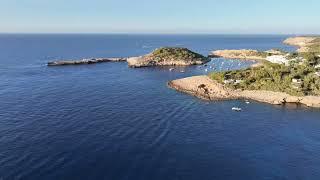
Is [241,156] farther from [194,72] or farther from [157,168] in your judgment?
[194,72]

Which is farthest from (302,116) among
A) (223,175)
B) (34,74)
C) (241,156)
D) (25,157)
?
(34,74)

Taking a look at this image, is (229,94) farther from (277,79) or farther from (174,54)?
(174,54)

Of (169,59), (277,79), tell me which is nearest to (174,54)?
(169,59)

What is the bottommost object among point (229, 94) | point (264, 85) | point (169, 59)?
point (229, 94)

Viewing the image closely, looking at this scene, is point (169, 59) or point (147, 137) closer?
point (147, 137)

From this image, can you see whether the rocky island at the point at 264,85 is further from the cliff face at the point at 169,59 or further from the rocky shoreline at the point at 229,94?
the cliff face at the point at 169,59

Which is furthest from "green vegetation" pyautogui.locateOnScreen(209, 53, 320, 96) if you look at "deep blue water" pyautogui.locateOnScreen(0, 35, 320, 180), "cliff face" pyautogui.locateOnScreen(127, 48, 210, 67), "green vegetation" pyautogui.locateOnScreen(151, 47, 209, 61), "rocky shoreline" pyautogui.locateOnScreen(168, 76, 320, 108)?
"green vegetation" pyautogui.locateOnScreen(151, 47, 209, 61)

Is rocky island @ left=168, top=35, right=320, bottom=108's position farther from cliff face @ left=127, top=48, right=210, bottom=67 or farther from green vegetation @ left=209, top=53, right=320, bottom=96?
cliff face @ left=127, top=48, right=210, bottom=67
